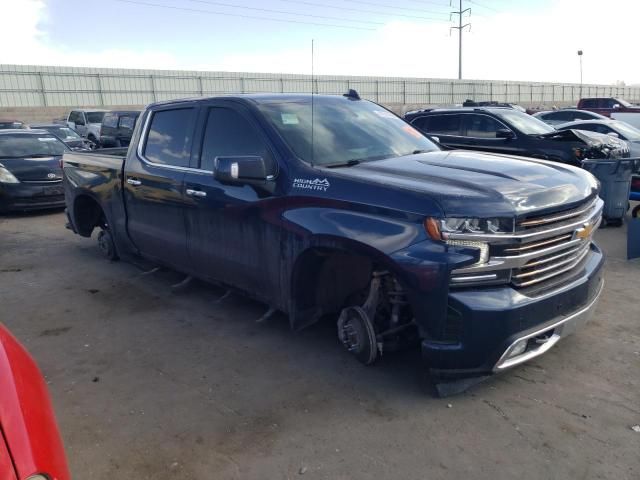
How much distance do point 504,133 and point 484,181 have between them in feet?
23.0

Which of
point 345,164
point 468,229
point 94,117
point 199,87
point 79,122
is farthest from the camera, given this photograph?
point 199,87

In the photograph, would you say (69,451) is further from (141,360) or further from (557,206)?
(557,206)

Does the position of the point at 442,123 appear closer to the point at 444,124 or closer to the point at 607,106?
the point at 444,124

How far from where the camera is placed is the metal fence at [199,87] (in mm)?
34281

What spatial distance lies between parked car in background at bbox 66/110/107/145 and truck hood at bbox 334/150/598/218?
2073 cm

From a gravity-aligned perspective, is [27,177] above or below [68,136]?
below

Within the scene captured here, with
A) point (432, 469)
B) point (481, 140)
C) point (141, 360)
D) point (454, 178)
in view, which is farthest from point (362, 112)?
point (481, 140)

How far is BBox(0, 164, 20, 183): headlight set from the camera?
990 centimetres

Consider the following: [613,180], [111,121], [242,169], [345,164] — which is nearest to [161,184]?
[242,169]

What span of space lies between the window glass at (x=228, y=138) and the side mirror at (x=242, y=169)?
18cm

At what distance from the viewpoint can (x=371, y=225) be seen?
3.31 metres

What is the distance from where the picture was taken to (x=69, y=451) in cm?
308

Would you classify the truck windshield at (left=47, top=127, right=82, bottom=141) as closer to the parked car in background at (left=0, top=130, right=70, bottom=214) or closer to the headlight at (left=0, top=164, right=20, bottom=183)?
the parked car in background at (left=0, top=130, right=70, bottom=214)

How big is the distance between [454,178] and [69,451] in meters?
2.77
